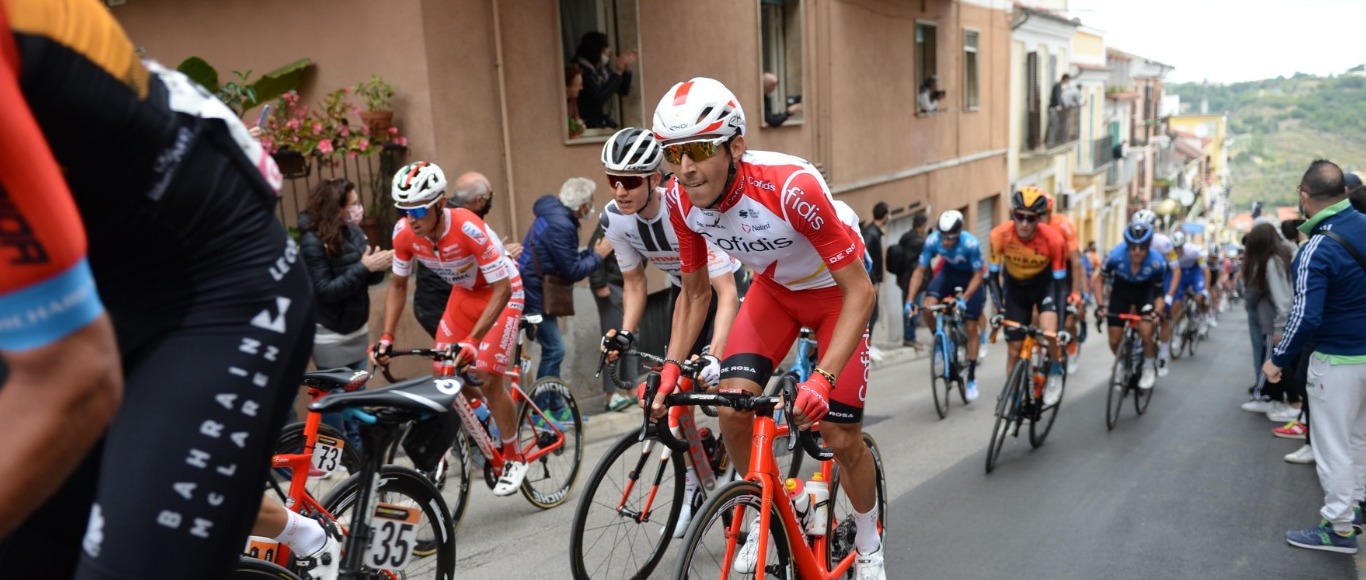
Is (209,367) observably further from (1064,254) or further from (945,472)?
(1064,254)

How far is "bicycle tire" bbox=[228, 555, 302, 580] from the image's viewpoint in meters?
2.34

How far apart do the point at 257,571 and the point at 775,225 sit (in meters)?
2.24

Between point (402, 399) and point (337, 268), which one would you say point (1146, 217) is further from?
point (402, 399)

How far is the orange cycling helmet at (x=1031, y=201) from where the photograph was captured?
8.87 meters

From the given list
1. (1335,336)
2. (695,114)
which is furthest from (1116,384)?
(695,114)

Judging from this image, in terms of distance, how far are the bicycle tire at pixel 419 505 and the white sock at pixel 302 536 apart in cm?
26

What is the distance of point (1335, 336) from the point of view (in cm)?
546

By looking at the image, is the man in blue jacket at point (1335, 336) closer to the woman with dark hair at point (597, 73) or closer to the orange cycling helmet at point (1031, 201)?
the orange cycling helmet at point (1031, 201)

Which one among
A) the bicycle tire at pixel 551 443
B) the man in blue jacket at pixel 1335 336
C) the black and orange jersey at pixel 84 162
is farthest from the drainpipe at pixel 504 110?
the black and orange jersey at pixel 84 162

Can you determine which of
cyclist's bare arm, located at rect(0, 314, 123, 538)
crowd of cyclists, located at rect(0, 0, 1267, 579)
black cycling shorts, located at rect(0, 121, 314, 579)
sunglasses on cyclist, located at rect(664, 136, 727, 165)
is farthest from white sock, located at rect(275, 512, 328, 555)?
sunglasses on cyclist, located at rect(664, 136, 727, 165)

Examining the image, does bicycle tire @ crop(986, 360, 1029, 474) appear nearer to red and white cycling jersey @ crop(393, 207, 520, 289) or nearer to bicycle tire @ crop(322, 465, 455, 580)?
red and white cycling jersey @ crop(393, 207, 520, 289)

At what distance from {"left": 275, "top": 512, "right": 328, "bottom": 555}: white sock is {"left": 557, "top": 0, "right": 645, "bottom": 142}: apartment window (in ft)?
25.7

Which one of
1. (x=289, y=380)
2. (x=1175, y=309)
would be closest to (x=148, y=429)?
(x=289, y=380)

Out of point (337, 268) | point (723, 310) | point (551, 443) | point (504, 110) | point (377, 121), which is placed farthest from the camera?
point (504, 110)
